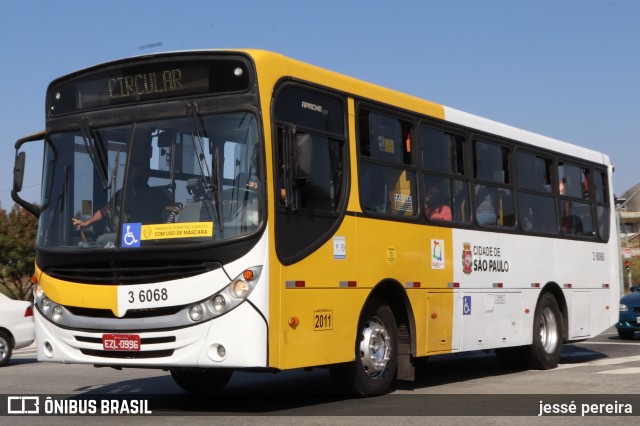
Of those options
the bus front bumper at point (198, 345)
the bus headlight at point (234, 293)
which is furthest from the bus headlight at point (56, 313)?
the bus headlight at point (234, 293)

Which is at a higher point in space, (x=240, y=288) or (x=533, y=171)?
(x=533, y=171)

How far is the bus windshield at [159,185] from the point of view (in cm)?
938

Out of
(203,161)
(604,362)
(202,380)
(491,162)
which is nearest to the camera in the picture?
(203,161)

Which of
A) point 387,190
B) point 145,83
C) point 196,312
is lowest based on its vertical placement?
point 196,312

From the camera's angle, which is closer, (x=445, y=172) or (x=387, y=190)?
(x=387, y=190)

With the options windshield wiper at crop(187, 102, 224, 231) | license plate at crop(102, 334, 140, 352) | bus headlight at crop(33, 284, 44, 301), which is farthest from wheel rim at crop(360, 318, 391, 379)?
bus headlight at crop(33, 284, 44, 301)

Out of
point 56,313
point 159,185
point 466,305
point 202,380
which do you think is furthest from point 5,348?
point 159,185

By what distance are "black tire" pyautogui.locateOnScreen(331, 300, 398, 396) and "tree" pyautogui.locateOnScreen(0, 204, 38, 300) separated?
29.4 metres

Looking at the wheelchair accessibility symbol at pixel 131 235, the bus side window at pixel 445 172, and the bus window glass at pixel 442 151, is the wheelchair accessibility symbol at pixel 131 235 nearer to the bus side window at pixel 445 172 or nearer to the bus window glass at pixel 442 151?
the bus side window at pixel 445 172

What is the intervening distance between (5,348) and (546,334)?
948 cm

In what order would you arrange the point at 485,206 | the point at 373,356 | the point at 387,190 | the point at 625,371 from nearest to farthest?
the point at 373,356 < the point at 387,190 < the point at 485,206 < the point at 625,371

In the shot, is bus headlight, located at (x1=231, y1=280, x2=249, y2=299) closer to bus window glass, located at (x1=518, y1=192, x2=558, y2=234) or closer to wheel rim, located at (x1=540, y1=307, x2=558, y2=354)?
bus window glass, located at (x1=518, y1=192, x2=558, y2=234)

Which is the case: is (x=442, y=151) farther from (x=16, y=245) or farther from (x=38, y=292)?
(x=16, y=245)

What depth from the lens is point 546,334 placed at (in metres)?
15.4
